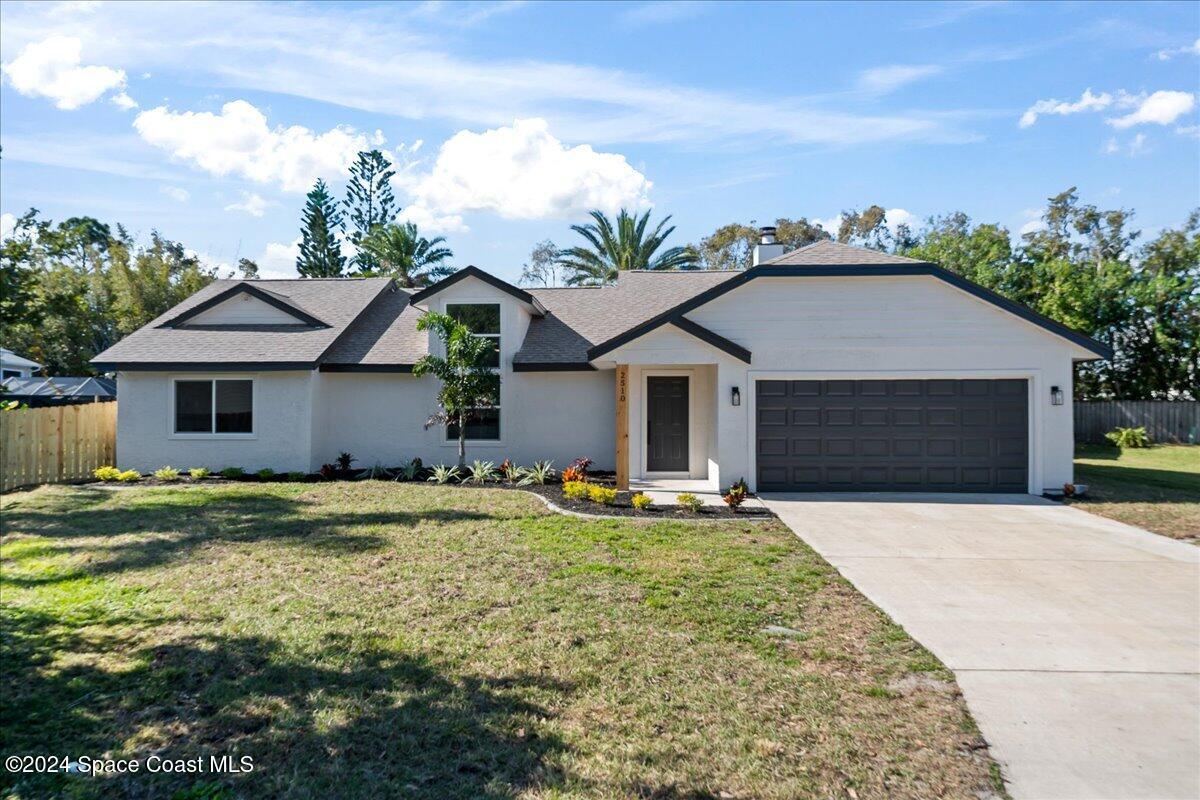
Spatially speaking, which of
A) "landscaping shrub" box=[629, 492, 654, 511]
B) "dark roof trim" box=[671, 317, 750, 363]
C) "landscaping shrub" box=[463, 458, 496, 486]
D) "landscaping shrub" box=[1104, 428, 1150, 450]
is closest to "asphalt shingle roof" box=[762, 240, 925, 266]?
"dark roof trim" box=[671, 317, 750, 363]

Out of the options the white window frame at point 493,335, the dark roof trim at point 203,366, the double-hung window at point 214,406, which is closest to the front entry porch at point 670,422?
the white window frame at point 493,335

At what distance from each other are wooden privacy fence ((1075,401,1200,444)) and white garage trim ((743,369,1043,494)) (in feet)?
51.8

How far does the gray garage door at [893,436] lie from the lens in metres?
13.2

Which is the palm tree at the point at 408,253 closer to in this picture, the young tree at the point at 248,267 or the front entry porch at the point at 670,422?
the young tree at the point at 248,267

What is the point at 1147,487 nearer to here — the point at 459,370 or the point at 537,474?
the point at 537,474

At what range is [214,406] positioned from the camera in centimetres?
1577

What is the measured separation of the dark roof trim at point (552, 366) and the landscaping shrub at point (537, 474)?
2.12 m

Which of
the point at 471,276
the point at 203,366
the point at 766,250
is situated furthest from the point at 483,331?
the point at 766,250

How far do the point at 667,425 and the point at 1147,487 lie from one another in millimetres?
9805

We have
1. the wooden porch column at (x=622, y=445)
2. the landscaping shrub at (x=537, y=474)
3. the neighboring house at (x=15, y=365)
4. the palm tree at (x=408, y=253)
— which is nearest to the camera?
the wooden porch column at (x=622, y=445)

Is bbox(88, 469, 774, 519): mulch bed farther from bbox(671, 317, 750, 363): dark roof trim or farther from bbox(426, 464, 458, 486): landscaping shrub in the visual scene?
bbox(671, 317, 750, 363): dark roof trim

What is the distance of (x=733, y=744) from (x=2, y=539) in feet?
Result: 34.7

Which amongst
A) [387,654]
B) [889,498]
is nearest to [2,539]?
[387,654]

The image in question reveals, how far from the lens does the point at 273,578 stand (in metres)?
7.27
